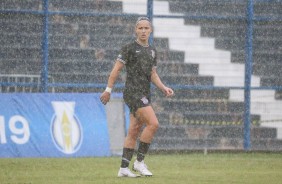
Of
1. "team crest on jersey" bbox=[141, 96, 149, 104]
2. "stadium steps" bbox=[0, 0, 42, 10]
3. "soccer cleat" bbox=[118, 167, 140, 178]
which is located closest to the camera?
"soccer cleat" bbox=[118, 167, 140, 178]

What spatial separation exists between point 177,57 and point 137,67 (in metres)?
7.20

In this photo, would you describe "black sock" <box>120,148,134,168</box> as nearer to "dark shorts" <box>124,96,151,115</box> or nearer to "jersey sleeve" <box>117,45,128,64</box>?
"dark shorts" <box>124,96,151,115</box>

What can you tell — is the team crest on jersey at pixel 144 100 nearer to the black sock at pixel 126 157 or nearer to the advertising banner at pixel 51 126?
the black sock at pixel 126 157

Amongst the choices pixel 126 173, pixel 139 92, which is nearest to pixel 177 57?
pixel 139 92

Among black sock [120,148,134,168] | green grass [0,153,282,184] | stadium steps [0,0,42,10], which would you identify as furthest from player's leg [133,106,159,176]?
stadium steps [0,0,42,10]

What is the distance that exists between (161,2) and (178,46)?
110cm

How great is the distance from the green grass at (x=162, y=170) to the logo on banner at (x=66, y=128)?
71 cm

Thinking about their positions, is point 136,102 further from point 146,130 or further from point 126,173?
point 126,173

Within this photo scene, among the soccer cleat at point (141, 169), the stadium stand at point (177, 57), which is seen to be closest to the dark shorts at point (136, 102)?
the soccer cleat at point (141, 169)

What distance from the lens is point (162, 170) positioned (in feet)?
49.7

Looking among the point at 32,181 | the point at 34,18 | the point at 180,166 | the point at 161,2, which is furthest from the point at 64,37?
the point at 32,181

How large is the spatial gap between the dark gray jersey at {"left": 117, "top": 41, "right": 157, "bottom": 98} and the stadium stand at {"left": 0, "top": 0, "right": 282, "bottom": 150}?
616 cm

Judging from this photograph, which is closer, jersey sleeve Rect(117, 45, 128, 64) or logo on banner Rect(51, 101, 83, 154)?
jersey sleeve Rect(117, 45, 128, 64)

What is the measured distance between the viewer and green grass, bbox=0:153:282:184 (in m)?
12.8
